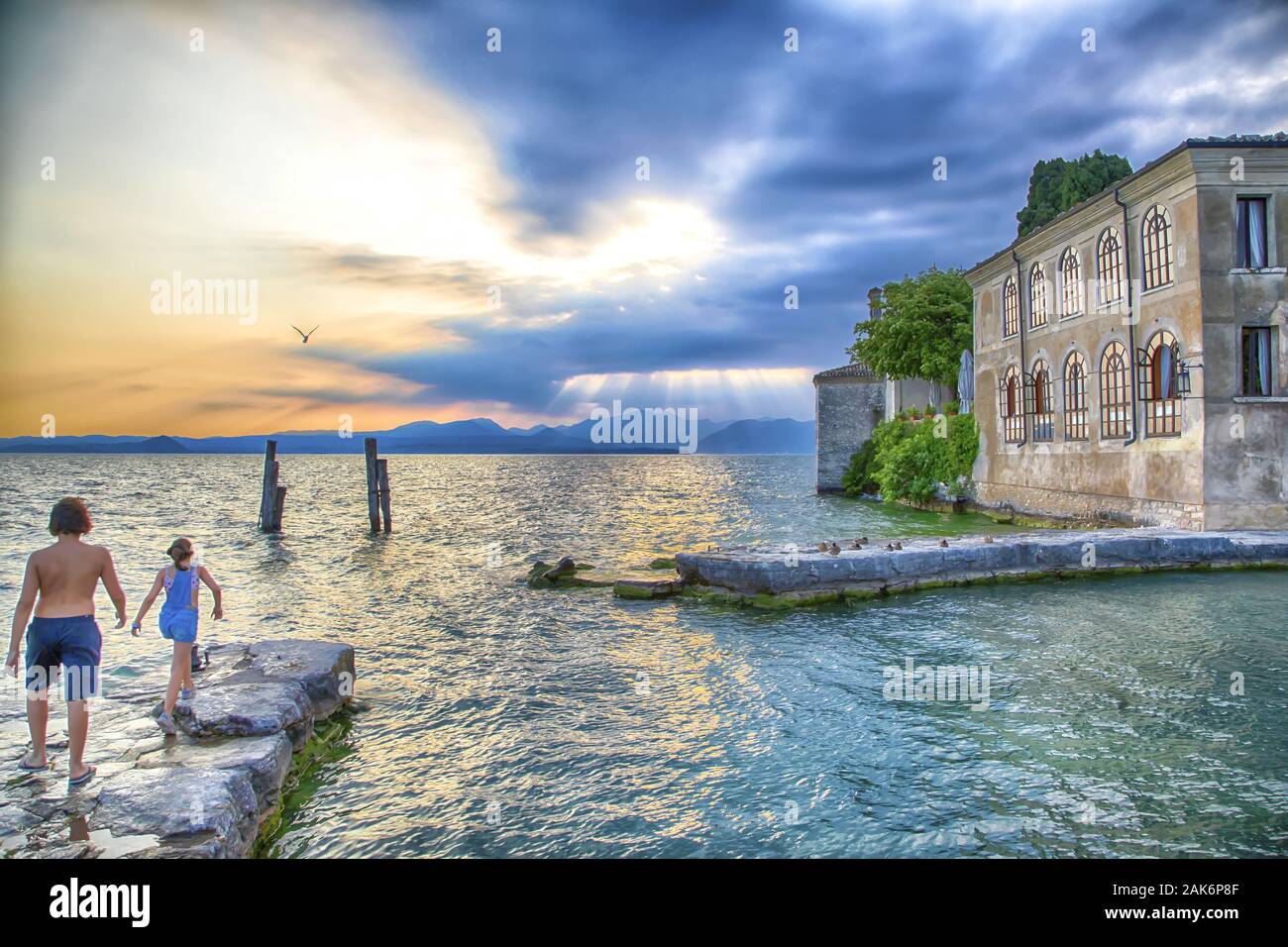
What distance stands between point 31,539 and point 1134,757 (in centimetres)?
3687

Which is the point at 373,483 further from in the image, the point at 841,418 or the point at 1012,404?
the point at 841,418

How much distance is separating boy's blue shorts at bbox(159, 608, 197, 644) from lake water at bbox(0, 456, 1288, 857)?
1800mm

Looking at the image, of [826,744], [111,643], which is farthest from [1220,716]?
[111,643]

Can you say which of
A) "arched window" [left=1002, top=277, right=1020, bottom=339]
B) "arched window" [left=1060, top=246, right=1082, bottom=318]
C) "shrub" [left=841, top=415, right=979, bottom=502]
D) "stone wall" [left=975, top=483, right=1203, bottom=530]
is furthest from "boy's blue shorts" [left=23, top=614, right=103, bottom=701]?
"shrub" [left=841, top=415, right=979, bottom=502]

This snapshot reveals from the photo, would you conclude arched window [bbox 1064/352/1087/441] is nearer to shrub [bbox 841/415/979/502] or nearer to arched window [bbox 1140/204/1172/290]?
arched window [bbox 1140/204/1172/290]

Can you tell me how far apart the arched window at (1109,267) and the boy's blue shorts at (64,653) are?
905 inches

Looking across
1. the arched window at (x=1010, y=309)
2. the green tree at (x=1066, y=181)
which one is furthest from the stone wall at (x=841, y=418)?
the arched window at (x=1010, y=309)

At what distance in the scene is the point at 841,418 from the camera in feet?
156

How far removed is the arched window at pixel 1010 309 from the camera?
27131 mm

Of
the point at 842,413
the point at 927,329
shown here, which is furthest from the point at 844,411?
the point at 927,329

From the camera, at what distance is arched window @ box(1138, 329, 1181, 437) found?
18.4 meters

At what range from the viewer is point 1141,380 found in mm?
19719

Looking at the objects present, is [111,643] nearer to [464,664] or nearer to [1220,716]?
[464,664]

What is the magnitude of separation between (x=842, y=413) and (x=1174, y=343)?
2888 centimetres
